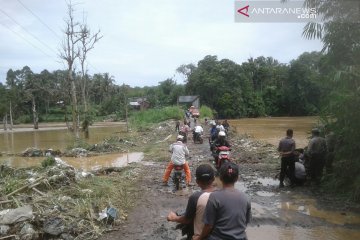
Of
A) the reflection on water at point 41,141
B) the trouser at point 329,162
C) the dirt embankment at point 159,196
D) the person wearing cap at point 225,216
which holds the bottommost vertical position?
the reflection on water at point 41,141

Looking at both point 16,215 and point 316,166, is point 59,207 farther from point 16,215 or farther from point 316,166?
point 316,166

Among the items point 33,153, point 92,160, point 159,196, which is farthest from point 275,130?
point 159,196

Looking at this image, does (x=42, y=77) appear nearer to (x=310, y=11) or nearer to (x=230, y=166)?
(x=310, y=11)

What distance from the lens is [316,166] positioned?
34.8ft

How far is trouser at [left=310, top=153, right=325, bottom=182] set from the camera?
1044 cm

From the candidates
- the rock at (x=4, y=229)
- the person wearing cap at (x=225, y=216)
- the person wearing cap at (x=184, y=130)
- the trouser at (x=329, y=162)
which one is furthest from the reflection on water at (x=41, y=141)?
the person wearing cap at (x=225, y=216)

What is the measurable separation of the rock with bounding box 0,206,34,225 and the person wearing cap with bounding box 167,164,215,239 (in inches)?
155

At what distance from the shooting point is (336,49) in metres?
10.2

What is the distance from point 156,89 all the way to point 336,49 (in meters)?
76.5

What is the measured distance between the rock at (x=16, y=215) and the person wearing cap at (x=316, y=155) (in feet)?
23.8

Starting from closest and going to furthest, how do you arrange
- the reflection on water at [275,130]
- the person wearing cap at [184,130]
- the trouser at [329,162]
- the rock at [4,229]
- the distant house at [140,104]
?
the rock at [4,229] → the trouser at [329,162] → the person wearing cap at [184,130] → the reflection on water at [275,130] → the distant house at [140,104]

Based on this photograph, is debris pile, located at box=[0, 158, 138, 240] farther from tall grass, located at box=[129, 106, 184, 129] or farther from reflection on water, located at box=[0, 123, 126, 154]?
tall grass, located at box=[129, 106, 184, 129]

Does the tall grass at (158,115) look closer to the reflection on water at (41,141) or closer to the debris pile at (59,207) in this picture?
the reflection on water at (41,141)

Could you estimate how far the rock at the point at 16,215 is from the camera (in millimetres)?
6762
